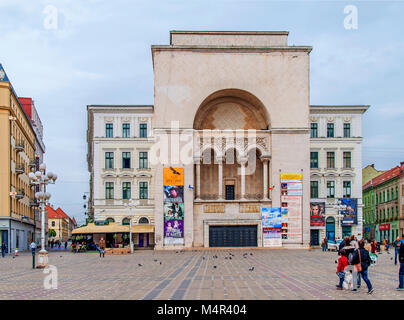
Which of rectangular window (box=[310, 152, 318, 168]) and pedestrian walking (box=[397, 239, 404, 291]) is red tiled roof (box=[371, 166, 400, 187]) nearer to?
rectangular window (box=[310, 152, 318, 168])

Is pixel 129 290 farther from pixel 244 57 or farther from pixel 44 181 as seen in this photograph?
pixel 244 57

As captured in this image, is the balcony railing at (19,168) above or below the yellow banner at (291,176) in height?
above

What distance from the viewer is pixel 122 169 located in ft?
210

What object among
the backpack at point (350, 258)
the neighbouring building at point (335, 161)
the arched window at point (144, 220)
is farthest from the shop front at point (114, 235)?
the backpack at point (350, 258)

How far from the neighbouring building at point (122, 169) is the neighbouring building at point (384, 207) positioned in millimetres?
33296

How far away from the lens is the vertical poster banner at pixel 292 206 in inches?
2215

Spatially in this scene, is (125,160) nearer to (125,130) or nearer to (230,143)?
(125,130)

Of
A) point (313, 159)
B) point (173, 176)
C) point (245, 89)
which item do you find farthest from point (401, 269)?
point (313, 159)

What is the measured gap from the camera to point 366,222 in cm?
9406

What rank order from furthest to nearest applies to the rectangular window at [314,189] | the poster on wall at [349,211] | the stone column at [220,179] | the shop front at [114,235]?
1. the rectangular window at [314,189]
2. the poster on wall at [349,211]
3. the stone column at [220,179]
4. the shop front at [114,235]

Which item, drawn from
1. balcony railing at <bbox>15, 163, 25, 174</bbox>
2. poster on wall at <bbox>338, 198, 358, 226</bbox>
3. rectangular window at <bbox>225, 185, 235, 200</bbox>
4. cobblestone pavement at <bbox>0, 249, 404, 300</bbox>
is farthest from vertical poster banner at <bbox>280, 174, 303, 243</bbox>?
cobblestone pavement at <bbox>0, 249, 404, 300</bbox>

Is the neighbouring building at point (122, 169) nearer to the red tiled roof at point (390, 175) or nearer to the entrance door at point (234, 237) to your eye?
the entrance door at point (234, 237)

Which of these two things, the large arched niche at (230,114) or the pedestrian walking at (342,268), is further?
the large arched niche at (230,114)
